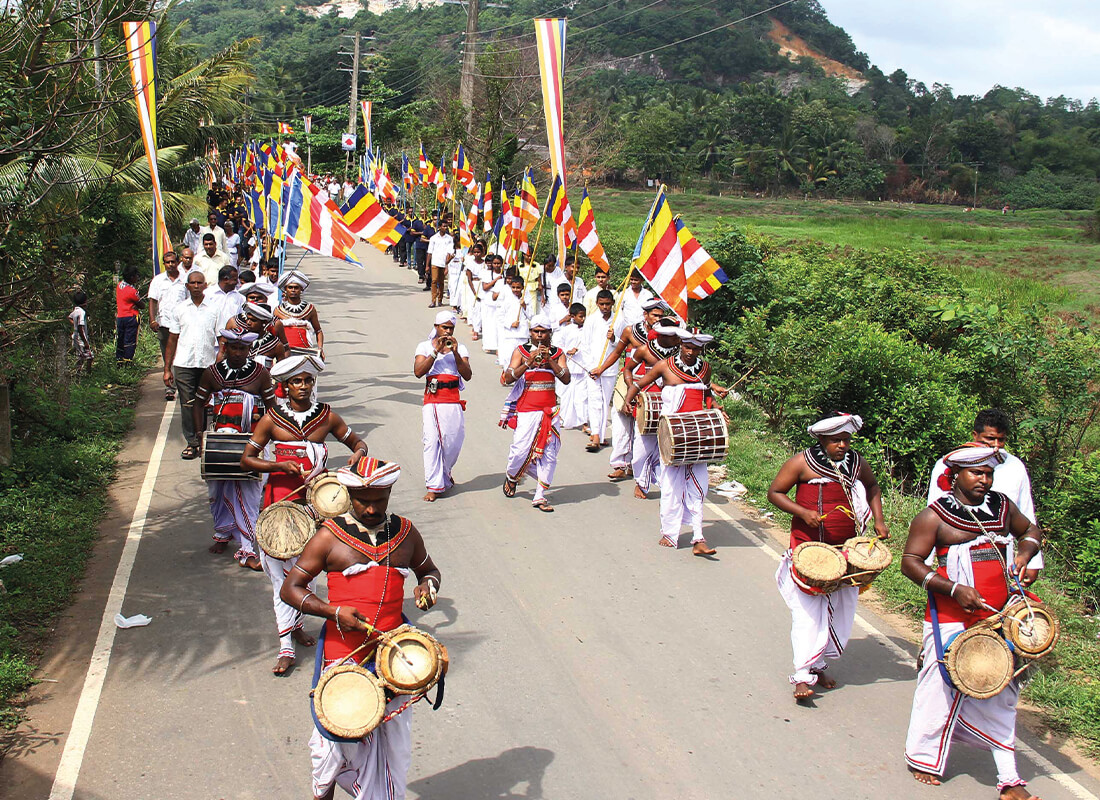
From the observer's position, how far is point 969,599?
5516mm

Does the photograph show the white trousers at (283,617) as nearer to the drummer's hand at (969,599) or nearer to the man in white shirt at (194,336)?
the drummer's hand at (969,599)

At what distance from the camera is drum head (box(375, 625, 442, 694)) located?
4551 millimetres

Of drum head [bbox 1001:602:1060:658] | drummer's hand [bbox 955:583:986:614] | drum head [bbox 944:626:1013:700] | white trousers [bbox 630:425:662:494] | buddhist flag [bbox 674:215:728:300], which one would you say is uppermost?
buddhist flag [bbox 674:215:728:300]

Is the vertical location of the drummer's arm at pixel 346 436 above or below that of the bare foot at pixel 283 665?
above

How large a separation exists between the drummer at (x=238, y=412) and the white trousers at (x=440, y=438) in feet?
6.38

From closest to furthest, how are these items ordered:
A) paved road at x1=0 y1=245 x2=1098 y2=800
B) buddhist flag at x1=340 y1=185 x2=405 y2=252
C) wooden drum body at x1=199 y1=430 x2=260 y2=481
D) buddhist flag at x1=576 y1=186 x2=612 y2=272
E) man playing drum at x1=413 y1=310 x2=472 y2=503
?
paved road at x1=0 y1=245 x2=1098 y2=800 < wooden drum body at x1=199 y1=430 x2=260 y2=481 < man playing drum at x1=413 y1=310 x2=472 y2=503 < buddhist flag at x1=576 y1=186 x2=612 y2=272 < buddhist flag at x1=340 y1=185 x2=405 y2=252

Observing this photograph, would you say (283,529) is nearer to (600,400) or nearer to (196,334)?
(196,334)

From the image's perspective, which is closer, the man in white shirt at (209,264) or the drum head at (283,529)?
the drum head at (283,529)

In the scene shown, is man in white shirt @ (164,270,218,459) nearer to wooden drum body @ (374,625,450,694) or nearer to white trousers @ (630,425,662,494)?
white trousers @ (630,425,662,494)

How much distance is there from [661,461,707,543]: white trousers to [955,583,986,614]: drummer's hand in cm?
348

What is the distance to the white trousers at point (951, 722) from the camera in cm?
556

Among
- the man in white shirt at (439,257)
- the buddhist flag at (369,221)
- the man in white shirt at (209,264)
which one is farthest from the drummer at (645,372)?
the man in white shirt at (439,257)

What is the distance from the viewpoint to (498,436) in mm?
12836

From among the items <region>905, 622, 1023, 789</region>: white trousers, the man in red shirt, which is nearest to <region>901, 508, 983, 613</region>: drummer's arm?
<region>905, 622, 1023, 789</region>: white trousers
